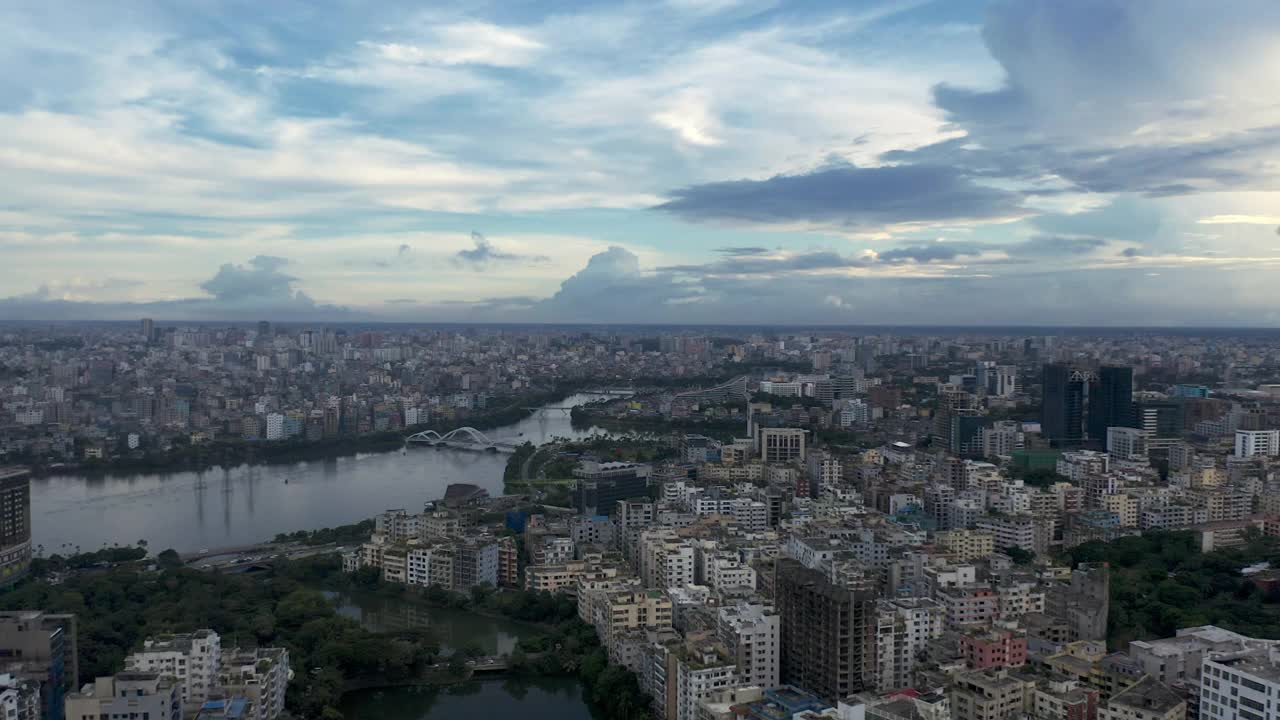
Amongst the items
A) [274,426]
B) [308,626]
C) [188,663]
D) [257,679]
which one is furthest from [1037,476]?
[274,426]

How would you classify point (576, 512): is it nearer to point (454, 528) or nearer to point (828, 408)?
point (454, 528)

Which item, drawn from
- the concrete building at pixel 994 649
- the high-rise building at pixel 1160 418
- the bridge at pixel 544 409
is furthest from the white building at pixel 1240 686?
the bridge at pixel 544 409

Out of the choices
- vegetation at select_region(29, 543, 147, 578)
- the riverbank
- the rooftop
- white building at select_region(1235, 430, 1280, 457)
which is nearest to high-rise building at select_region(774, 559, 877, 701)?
the rooftop

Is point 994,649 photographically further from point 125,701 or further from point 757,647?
point 125,701

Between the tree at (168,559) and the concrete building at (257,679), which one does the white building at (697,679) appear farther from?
the tree at (168,559)

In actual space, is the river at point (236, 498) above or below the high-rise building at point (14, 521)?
below

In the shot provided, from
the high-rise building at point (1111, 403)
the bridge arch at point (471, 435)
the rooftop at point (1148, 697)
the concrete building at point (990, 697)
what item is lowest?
the bridge arch at point (471, 435)
